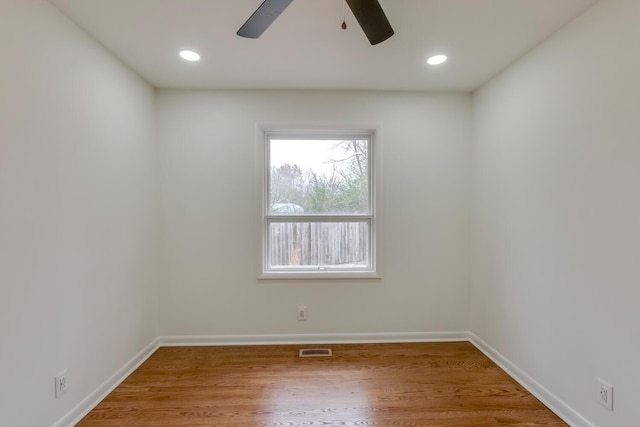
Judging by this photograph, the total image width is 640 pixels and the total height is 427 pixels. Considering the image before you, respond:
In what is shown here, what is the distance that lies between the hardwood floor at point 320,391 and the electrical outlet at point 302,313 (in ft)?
0.88

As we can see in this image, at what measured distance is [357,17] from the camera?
1379 mm

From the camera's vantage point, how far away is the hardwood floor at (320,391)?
1.80 metres

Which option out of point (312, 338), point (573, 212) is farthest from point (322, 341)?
point (573, 212)

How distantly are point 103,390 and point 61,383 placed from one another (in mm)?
418

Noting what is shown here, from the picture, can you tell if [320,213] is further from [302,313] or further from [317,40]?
[317,40]

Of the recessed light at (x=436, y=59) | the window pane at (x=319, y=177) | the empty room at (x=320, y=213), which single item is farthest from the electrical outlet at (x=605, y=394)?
the recessed light at (x=436, y=59)

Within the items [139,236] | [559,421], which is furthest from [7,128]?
[559,421]

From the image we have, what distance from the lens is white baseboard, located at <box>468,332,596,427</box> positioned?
68.6 inches

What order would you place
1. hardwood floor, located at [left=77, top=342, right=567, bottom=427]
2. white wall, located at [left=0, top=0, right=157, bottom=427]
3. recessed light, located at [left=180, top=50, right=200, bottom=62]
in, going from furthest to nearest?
1. recessed light, located at [left=180, top=50, right=200, bottom=62]
2. hardwood floor, located at [left=77, top=342, right=567, bottom=427]
3. white wall, located at [left=0, top=0, right=157, bottom=427]

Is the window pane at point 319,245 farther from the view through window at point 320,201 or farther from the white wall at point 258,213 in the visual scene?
the white wall at point 258,213

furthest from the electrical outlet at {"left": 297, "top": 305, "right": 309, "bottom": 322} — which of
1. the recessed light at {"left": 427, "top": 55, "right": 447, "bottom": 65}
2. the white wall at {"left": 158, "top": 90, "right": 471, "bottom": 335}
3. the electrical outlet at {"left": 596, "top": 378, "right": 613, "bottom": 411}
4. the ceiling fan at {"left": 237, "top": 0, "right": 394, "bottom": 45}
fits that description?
the recessed light at {"left": 427, "top": 55, "right": 447, "bottom": 65}

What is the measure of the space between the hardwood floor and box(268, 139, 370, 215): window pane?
4.46ft

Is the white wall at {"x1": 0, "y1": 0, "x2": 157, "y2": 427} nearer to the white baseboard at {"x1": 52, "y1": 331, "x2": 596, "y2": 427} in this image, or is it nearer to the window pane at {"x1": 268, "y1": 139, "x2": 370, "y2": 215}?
the white baseboard at {"x1": 52, "y1": 331, "x2": 596, "y2": 427}

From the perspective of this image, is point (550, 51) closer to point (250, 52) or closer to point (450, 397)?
point (250, 52)
